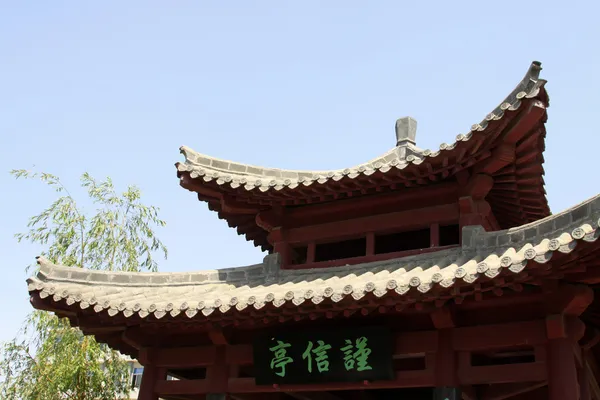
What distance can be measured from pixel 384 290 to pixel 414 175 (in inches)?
85.3

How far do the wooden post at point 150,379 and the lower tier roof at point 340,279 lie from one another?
101 centimetres

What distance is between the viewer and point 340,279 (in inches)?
323

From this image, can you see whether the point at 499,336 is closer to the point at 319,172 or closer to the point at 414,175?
the point at 414,175

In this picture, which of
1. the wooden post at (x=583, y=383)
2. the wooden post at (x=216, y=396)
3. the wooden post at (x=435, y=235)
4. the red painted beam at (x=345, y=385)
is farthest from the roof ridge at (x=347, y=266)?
the wooden post at (x=583, y=383)

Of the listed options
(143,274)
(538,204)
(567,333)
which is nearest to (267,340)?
(143,274)

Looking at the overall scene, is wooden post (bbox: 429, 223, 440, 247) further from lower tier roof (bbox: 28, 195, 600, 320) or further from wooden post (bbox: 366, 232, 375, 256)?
wooden post (bbox: 366, 232, 375, 256)

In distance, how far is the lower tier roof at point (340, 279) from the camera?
235 inches

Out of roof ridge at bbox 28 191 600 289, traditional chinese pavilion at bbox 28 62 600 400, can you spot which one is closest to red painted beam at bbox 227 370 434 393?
traditional chinese pavilion at bbox 28 62 600 400

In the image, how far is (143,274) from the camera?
945 centimetres

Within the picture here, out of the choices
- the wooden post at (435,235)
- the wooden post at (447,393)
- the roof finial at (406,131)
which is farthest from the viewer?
the roof finial at (406,131)

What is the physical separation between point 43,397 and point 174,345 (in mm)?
5989

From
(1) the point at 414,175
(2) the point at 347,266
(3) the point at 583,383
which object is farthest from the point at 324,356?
(3) the point at 583,383

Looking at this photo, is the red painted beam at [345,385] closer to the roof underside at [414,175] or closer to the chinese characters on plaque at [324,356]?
the chinese characters on plaque at [324,356]

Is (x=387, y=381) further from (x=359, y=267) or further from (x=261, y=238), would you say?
(x=261, y=238)
